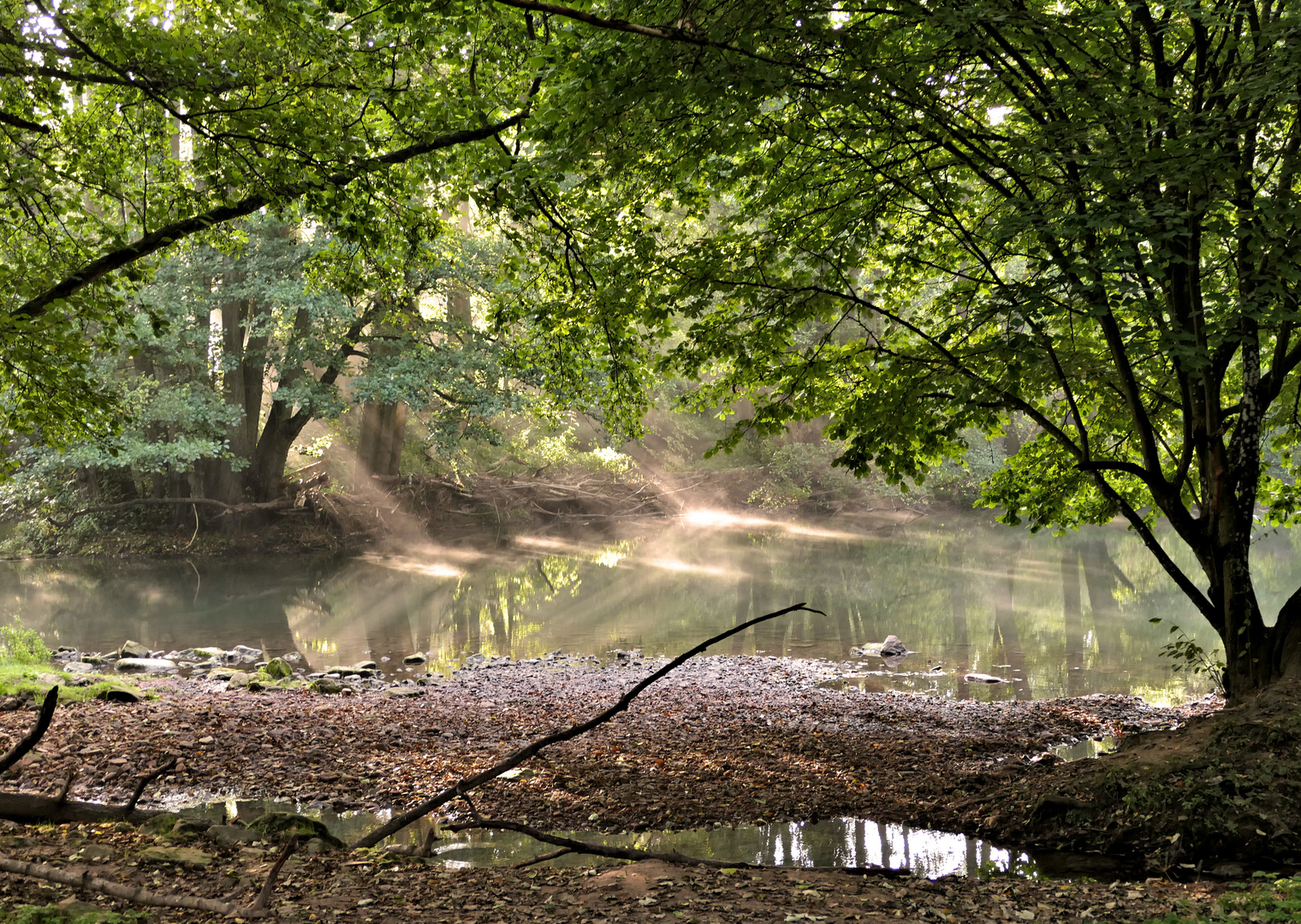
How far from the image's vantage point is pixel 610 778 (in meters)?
7.15

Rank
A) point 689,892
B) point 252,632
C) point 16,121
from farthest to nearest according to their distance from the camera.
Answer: point 252,632 < point 16,121 < point 689,892

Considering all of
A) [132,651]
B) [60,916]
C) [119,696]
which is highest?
[60,916]

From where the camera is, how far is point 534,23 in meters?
9.05

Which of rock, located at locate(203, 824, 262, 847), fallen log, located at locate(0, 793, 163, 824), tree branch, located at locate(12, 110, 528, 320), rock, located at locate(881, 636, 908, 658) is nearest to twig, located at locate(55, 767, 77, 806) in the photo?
fallen log, located at locate(0, 793, 163, 824)

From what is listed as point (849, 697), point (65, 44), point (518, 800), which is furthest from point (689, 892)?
point (65, 44)

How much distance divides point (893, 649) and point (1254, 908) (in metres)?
10.1

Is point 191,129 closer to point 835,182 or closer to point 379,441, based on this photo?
point 835,182

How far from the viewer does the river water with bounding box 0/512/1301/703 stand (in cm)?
1367

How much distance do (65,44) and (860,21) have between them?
634cm

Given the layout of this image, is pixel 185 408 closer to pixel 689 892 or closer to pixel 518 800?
pixel 518 800

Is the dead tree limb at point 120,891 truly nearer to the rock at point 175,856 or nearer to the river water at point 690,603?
the rock at point 175,856

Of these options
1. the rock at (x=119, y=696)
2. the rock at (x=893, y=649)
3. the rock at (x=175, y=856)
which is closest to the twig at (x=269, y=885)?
the rock at (x=175, y=856)

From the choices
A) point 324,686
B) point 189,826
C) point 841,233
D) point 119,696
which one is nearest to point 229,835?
point 189,826

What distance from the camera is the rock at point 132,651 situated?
1367 centimetres
